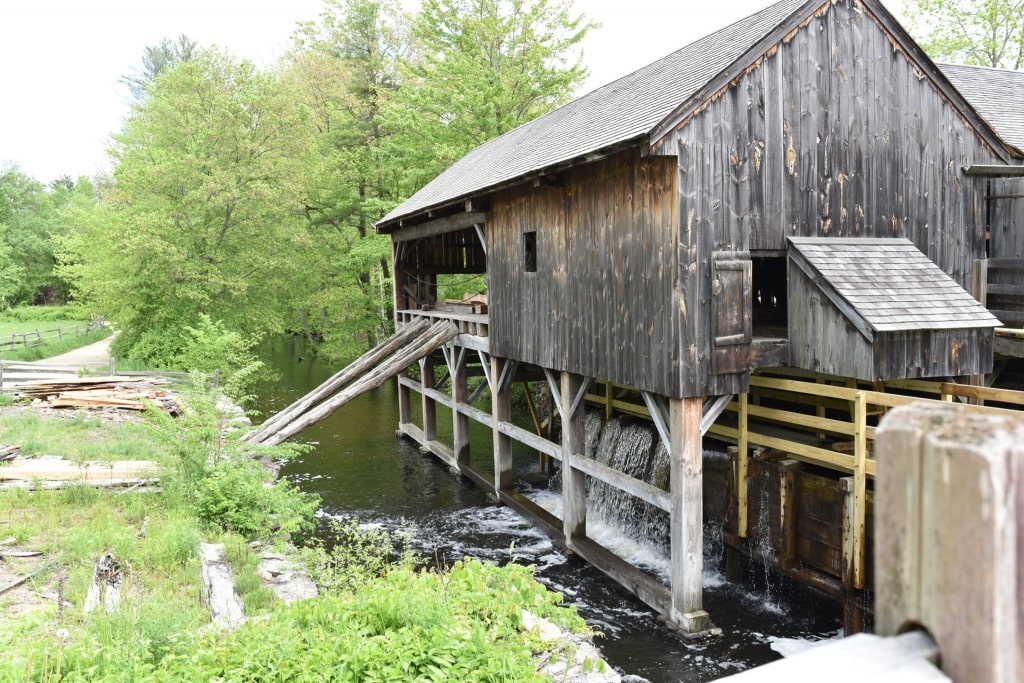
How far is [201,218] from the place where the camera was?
2323cm

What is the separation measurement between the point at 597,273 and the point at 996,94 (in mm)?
9767

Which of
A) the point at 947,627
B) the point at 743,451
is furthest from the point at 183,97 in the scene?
the point at 947,627

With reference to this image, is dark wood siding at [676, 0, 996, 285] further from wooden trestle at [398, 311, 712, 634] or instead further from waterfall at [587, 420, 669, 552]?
waterfall at [587, 420, 669, 552]

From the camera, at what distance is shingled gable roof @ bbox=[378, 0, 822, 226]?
8.59m

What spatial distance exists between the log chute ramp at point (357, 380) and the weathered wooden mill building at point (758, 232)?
3971 millimetres

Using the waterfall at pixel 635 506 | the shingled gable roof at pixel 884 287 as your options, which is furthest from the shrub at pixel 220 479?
the shingled gable roof at pixel 884 287

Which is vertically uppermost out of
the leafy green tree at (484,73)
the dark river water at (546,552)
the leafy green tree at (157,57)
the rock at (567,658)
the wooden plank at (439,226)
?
the leafy green tree at (157,57)

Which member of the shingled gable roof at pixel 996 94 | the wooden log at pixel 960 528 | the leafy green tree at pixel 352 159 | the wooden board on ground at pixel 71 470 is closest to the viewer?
the wooden log at pixel 960 528

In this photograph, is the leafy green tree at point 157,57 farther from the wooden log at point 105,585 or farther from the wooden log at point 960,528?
the wooden log at point 960,528

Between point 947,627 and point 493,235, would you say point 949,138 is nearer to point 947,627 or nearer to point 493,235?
point 493,235

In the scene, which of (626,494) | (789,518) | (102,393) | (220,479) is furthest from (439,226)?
(102,393)

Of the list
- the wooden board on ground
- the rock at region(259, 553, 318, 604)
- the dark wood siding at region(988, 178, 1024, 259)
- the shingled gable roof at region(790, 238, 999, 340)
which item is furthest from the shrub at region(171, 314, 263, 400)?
the dark wood siding at region(988, 178, 1024, 259)

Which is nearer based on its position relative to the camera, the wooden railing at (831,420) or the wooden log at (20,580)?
the wooden log at (20,580)

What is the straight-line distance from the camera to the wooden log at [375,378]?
39.9ft
